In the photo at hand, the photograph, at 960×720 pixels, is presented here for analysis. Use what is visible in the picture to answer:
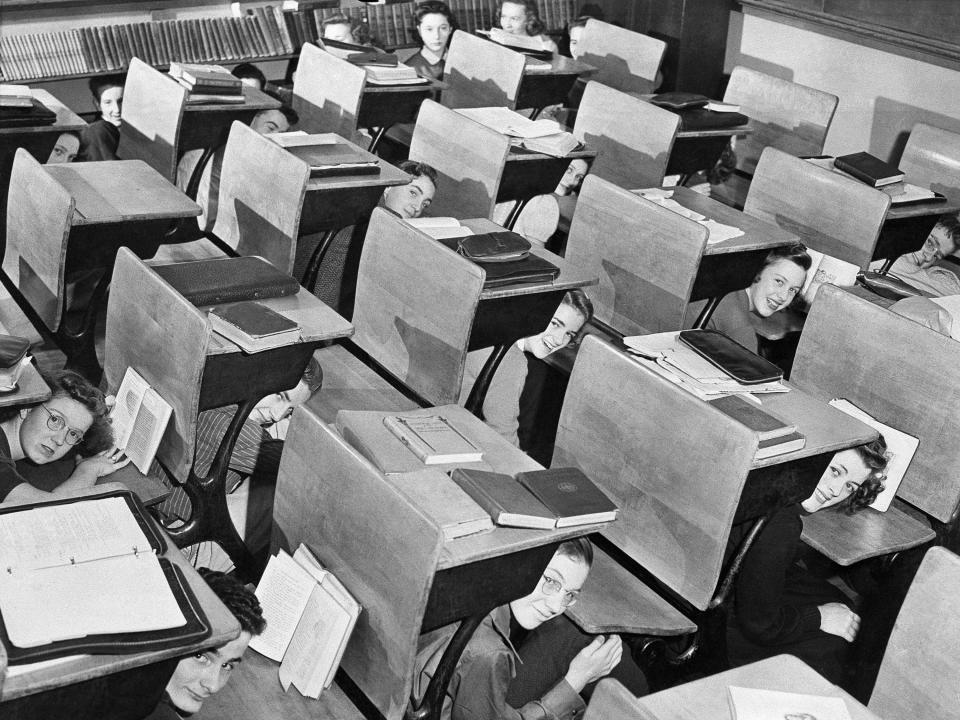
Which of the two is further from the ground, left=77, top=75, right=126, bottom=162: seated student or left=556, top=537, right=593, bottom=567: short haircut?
left=556, top=537, right=593, bottom=567: short haircut

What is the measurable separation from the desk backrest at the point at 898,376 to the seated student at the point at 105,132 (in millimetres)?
2988

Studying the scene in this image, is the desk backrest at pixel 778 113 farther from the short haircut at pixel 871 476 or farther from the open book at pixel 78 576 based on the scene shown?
the open book at pixel 78 576

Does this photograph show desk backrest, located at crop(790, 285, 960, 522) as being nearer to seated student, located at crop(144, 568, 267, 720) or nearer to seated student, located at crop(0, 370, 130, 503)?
seated student, located at crop(144, 568, 267, 720)

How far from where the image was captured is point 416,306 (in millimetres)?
3404

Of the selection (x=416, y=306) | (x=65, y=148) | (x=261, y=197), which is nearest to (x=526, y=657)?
(x=416, y=306)

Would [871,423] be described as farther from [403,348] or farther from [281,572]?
[281,572]

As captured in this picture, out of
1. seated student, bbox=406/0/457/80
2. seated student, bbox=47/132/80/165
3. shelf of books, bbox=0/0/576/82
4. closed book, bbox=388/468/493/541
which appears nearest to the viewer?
closed book, bbox=388/468/493/541

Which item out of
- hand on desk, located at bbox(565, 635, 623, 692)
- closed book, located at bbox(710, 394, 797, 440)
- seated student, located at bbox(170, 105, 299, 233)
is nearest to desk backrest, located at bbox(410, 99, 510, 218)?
seated student, located at bbox(170, 105, 299, 233)

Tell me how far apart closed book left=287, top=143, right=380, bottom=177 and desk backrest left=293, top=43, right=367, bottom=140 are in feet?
2.56

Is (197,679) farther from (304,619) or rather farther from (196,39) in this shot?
(196,39)

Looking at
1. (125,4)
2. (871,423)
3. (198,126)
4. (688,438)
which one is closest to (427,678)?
(688,438)

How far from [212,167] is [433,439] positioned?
2.77 meters

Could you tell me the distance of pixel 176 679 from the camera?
2301mm

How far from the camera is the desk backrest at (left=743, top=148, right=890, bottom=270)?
14.1ft
